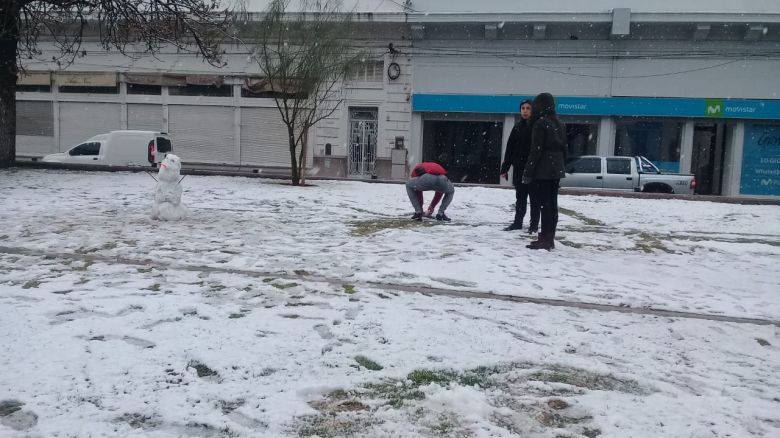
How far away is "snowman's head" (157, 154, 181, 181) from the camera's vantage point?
755 centimetres

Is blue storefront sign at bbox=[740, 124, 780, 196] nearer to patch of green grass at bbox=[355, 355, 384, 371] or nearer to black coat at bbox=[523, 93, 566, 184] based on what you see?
black coat at bbox=[523, 93, 566, 184]

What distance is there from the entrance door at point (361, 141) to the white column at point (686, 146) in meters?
11.5

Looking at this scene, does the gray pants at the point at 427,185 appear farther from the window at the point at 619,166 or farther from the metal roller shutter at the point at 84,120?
the metal roller shutter at the point at 84,120

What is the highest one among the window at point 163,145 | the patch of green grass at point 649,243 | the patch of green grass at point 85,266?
the window at point 163,145

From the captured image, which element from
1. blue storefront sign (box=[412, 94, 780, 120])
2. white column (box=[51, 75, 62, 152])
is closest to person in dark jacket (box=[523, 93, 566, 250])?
blue storefront sign (box=[412, 94, 780, 120])

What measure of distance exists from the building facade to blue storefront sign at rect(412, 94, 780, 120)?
4 centimetres

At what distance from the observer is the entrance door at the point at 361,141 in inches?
896

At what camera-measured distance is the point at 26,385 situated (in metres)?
2.79

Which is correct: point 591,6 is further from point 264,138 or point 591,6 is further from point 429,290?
point 429,290

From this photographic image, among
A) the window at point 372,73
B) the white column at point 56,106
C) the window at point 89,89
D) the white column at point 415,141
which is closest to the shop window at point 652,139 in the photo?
the white column at point 415,141

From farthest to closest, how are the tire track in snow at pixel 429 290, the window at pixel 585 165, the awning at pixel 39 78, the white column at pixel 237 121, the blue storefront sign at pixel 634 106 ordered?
1. the awning at pixel 39 78
2. the white column at pixel 237 121
3. the blue storefront sign at pixel 634 106
4. the window at pixel 585 165
5. the tire track in snow at pixel 429 290

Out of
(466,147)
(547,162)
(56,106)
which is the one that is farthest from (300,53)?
(56,106)

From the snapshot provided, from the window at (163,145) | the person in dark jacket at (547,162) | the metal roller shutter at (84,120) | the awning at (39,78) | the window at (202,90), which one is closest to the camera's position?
the person in dark jacket at (547,162)

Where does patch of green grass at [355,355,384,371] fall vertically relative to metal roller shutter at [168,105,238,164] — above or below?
below
